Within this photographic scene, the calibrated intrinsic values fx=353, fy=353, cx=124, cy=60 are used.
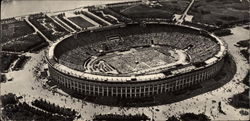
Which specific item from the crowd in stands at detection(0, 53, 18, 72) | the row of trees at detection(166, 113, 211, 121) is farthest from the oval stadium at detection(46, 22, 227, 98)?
the crowd in stands at detection(0, 53, 18, 72)

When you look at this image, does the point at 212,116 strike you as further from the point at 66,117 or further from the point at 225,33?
the point at 225,33

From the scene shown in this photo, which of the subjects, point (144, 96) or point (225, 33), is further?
point (225, 33)

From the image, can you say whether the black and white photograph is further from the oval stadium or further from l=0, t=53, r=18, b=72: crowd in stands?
the oval stadium

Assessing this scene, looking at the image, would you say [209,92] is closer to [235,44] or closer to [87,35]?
[235,44]

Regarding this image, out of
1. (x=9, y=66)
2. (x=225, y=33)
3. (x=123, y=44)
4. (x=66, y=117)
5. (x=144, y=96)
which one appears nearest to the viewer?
(x=66, y=117)

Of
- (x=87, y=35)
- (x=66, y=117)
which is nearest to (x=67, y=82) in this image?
(x=66, y=117)

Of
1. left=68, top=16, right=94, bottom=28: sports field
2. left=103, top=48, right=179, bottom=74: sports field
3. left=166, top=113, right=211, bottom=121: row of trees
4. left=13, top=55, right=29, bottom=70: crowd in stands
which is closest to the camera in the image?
left=166, top=113, right=211, bottom=121: row of trees

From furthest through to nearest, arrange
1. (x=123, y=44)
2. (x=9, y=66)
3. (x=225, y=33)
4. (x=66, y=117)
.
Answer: (x=225, y=33) → (x=123, y=44) → (x=9, y=66) → (x=66, y=117)
